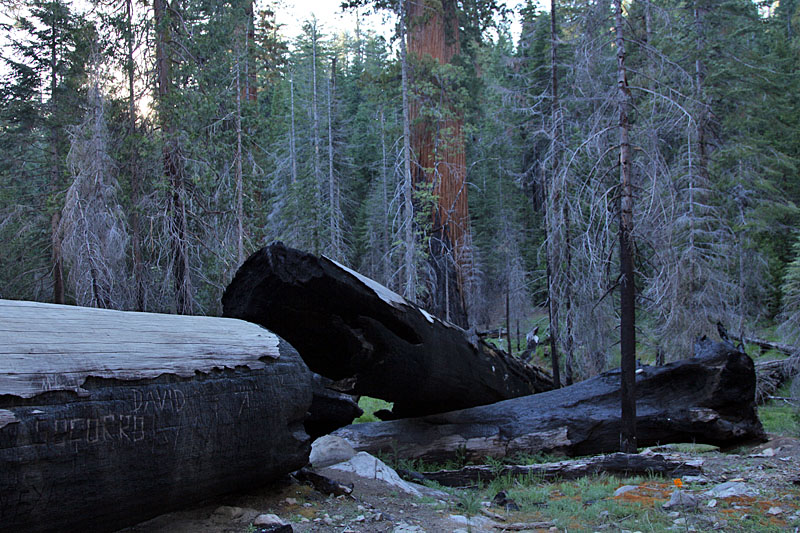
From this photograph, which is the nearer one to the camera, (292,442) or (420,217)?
(292,442)

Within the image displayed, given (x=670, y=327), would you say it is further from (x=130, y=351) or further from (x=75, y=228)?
(x=75, y=228)

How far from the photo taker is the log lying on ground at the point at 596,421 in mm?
7719

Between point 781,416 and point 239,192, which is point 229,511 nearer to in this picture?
point 239,192

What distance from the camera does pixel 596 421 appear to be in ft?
25.4

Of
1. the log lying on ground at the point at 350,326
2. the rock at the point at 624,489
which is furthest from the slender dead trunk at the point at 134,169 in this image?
the rock at the point at 624,489

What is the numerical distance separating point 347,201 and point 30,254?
17.0 meters

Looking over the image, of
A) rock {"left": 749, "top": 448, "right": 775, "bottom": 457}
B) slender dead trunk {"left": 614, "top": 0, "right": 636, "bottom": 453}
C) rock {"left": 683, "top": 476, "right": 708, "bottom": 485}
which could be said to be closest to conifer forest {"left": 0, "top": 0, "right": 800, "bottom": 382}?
slender dead trunk {"left": 614, "top": 0, "right": 636, "bottom": 453}

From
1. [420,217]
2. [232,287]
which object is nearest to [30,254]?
[420,217]

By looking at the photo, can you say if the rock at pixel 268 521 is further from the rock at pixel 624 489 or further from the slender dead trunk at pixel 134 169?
the slender dead trunk at pixel 134 169

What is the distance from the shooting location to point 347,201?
3347 centimetres

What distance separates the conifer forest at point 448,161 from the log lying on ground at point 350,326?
258 cm

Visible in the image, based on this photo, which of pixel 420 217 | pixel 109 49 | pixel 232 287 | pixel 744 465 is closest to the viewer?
pixel 232 287

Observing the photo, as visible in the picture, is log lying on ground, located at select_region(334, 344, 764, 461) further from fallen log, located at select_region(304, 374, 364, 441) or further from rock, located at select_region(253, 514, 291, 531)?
rock, located at select_region(253, 514, 291, 531)

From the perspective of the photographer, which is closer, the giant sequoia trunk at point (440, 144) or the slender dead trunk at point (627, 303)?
the slender dead trunk at point (627, 303)
